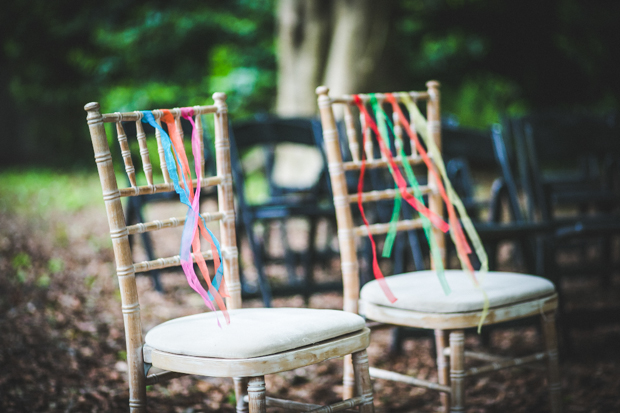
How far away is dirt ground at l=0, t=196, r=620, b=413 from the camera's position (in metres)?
2.20

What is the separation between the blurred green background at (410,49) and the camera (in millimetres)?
9203

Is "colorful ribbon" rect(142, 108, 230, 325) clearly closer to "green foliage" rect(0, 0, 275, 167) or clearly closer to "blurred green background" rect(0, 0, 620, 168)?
"blurred green background" rect(0, 0, 620, 168)

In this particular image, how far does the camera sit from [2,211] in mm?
6582

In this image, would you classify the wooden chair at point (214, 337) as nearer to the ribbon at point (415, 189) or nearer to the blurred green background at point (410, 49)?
the ribbon at point (415, 189)

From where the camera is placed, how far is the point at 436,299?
5.24ft

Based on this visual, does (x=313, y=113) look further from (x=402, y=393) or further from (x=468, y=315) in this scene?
(x=468, y=315)

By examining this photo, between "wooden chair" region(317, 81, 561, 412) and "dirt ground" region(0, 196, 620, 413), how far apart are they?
53cm

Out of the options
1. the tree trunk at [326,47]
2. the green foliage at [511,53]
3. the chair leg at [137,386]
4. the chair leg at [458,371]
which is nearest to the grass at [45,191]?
the tree trunk at [326,47]

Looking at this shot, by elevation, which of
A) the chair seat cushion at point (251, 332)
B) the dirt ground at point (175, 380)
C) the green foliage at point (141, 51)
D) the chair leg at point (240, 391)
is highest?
the green foliage at point (141, 51)

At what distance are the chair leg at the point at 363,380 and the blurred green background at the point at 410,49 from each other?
24.6ft

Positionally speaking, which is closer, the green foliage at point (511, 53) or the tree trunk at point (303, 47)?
the tree trunk at point (303, 47)

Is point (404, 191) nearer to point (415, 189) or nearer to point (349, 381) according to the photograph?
point (415, 189)

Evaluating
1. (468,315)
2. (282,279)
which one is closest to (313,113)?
(282,279)

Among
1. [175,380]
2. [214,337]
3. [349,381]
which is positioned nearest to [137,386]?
[214,337]
